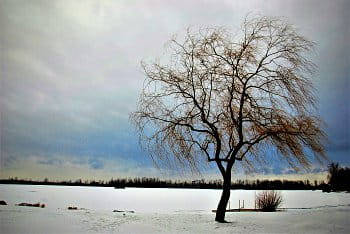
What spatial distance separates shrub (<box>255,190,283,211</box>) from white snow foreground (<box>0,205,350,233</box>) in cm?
242

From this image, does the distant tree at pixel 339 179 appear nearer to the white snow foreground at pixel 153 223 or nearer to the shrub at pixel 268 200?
the shrub at pixel 268 200

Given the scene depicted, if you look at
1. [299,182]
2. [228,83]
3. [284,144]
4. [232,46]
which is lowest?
[299,182]

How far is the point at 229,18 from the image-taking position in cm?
769

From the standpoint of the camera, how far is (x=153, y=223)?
265 inches

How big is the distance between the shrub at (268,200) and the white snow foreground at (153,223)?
7.94 ft

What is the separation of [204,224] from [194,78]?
260cm

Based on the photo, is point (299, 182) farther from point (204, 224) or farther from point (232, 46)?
point (232, 46)

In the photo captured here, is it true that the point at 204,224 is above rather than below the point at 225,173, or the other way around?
below

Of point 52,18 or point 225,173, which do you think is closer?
point 225,173

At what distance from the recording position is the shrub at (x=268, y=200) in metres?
9.93

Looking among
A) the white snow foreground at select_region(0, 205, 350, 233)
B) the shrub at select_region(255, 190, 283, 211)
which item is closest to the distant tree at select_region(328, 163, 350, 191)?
the shrub at select_region(255, 190, 283, 211)

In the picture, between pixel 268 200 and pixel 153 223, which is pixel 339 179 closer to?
pixel 268 200

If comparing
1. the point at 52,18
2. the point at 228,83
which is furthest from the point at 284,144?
the point at 52,18

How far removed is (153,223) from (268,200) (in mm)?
4286
